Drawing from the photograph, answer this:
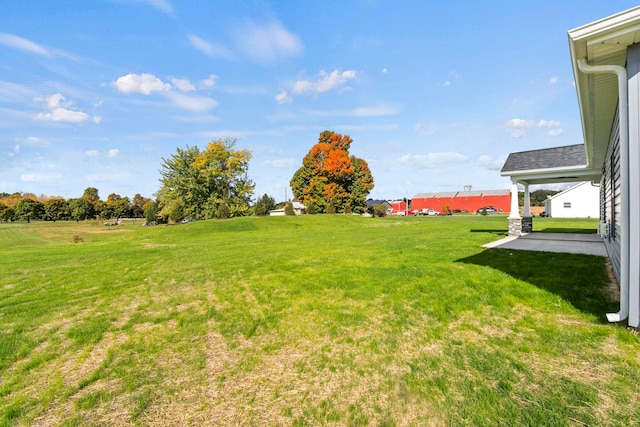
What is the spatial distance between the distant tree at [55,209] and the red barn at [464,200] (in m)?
77.4

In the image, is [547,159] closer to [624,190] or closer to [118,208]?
[624,190]

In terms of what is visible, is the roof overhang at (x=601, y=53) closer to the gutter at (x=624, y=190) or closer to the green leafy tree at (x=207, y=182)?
the gutter at (x=624, y=190)

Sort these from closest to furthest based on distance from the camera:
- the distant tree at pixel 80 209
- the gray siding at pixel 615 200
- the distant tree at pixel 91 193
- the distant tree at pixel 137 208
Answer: the gray siding at pixel 615 200, the distant tree at pixel 80 209, the distant tree at pixel 137 208, the distant tree at pixel 91 193

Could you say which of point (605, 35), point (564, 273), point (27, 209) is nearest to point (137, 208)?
point (27, 209)

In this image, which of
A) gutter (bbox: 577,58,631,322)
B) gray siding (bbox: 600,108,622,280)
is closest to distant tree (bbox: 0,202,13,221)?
gutter (bbox: 577,58,631,322)

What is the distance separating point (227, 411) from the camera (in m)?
2.37

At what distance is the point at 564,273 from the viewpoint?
20.1ft

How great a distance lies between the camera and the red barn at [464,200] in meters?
64.1

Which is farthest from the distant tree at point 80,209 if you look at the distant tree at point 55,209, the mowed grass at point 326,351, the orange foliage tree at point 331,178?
the mowed grass at point 326,351

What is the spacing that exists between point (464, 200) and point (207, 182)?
5866 centimetres

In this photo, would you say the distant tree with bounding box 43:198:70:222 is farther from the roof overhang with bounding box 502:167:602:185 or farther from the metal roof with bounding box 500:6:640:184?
the metal roof with bounding box 500:6:640:184

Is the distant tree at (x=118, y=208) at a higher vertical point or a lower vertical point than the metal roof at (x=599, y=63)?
lower

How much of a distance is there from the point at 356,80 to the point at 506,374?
20.1 metres

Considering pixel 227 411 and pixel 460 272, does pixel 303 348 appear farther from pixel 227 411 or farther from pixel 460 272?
pixel 460 272
